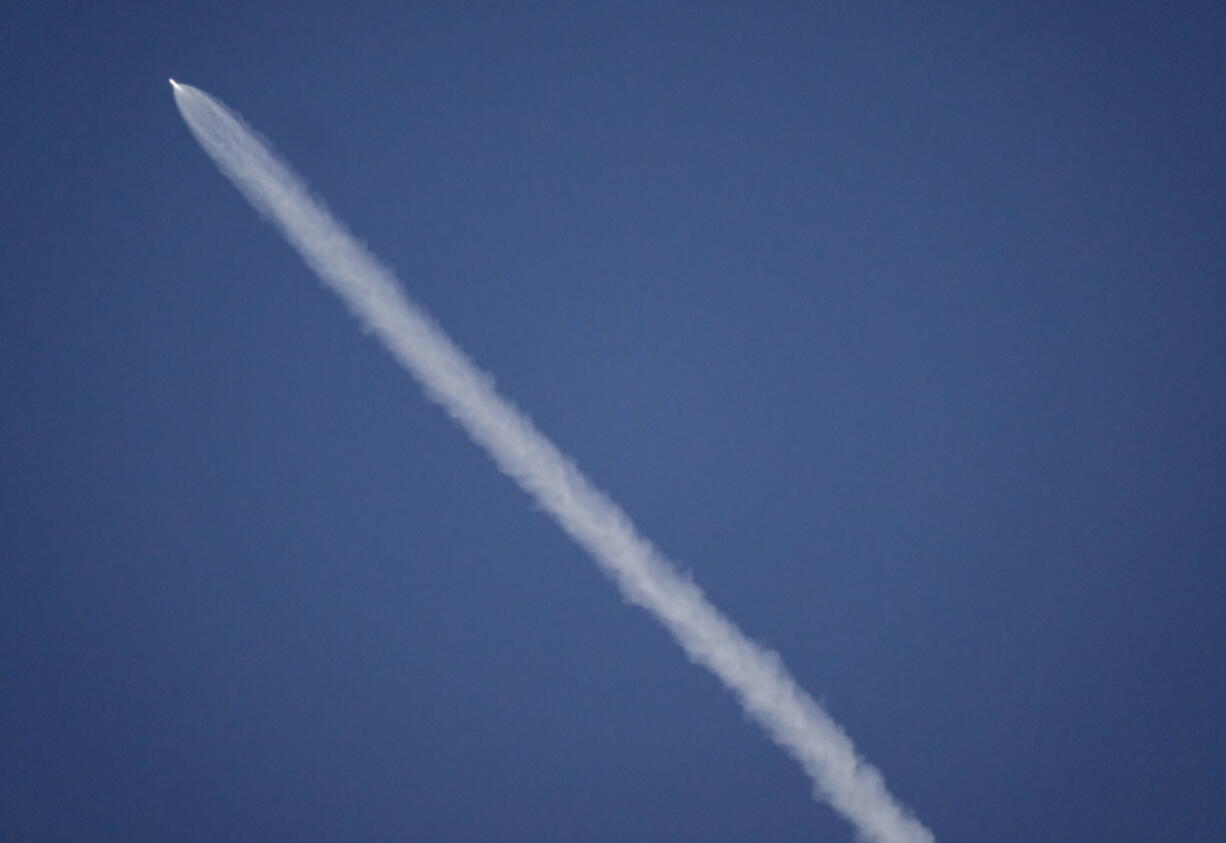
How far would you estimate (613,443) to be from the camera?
6.04 ft

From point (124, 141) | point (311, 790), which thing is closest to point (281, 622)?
point (311, 790)

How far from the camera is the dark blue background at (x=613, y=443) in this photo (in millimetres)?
1772

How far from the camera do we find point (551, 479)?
184cm

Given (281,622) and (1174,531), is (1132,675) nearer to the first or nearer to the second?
(1174,531)

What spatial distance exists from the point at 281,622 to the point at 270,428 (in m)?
0.53

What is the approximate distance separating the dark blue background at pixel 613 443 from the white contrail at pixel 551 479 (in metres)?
0.05

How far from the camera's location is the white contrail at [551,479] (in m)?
1.75

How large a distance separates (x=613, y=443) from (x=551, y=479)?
0.63 ft

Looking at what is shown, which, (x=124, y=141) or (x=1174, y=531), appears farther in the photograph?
(x=1174, y=531)

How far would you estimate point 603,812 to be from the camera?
6.45ft

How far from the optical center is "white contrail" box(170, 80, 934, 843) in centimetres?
175

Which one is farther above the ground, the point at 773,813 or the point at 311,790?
the point at 773,813

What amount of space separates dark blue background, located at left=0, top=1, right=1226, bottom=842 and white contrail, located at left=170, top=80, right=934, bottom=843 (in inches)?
2.1

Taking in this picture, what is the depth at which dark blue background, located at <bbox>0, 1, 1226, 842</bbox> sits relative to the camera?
5.82ft
